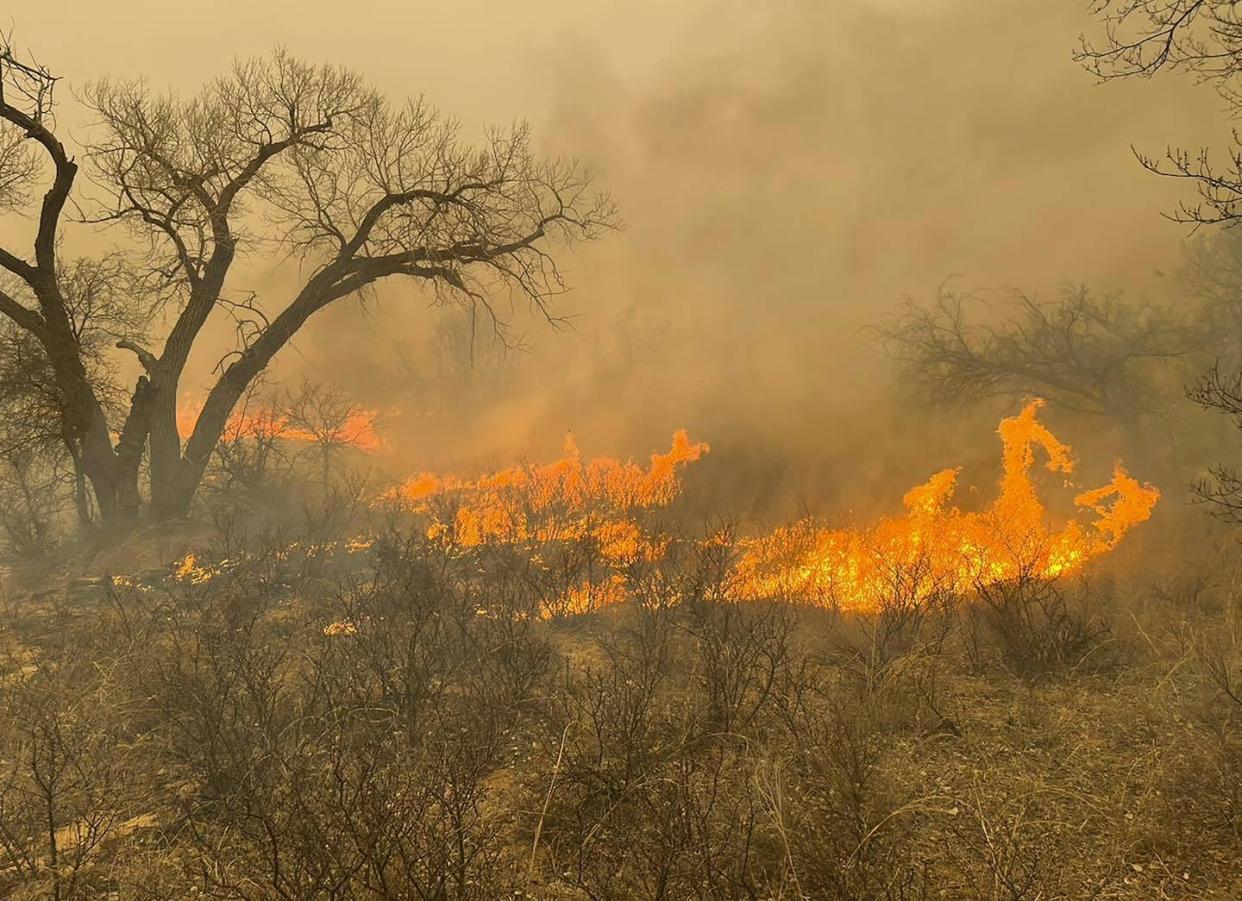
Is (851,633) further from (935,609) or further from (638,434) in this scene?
(638,434)

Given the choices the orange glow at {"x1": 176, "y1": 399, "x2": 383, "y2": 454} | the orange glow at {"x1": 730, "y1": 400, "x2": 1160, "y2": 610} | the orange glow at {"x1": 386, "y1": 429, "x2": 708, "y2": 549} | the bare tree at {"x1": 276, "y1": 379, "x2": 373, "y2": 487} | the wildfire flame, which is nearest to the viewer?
the orange glow at {"x1": 730, "y1": 400, "x2": 1160, "y2": 610}

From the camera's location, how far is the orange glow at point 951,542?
870cm

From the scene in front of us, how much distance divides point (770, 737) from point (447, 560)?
6.11 meters

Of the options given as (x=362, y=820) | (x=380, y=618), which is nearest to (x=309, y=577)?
(x=380, y=618)

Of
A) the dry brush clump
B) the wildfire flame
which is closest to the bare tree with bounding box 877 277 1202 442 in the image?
the wildfire flame

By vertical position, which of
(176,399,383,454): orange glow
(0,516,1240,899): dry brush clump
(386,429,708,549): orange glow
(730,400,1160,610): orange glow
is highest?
(176,399,383,454): orange glow

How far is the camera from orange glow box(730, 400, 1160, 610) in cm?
870

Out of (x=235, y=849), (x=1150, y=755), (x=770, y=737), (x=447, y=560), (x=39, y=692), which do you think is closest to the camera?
(x=235, y=849)

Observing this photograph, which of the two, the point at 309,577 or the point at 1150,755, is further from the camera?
the point at 309,577

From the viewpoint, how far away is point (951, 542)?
10.2m

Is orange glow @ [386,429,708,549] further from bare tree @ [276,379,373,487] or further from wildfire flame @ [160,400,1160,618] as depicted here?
bare tree @ [276,379,373,487]

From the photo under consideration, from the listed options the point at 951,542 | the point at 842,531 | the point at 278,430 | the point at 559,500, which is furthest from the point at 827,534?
the point at 278,430

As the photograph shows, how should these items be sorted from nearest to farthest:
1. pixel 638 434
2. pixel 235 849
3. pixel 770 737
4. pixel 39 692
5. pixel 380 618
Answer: pixel 235 849 < pixel 770 737 < pixel 39 692 < pixel 380 618 < pixel 638 434

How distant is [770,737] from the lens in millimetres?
4445
